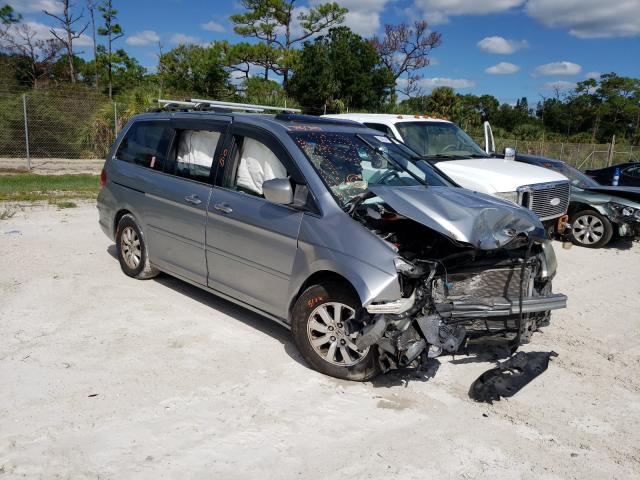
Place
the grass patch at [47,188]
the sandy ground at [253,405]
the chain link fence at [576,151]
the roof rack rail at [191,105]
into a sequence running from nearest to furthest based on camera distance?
the sandy ground at [253,405] → the roof rack rail at [191,105] → the grass patch at [47,188] → the chain link fence at [576,151]

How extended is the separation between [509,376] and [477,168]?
4461 mm

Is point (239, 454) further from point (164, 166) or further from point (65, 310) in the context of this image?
point (164, 166)

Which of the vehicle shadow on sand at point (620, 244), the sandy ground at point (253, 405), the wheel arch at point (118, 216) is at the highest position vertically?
the wheel arch at point (118, 216)

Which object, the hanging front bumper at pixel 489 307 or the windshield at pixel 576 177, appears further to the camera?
the windshield at pixel 576 177

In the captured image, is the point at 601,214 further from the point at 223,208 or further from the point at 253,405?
the point at 253,405

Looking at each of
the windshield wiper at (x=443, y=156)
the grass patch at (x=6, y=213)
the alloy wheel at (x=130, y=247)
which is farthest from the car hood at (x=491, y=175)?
the grass patch at (x=6, y=213)

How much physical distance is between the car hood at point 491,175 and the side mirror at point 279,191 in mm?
4172

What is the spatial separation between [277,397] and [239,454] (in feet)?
2.41

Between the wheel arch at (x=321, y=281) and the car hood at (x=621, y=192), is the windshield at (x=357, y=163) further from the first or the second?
the car hood at (x=621, y=192)

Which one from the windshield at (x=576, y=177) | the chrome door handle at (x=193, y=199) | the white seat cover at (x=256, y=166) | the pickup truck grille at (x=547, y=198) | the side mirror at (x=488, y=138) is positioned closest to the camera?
the white seat cover at (x=256, y=166)

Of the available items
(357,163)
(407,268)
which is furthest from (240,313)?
(407,268)

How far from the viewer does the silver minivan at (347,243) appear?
3965mm

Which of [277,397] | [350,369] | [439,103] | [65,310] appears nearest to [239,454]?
[277,397]

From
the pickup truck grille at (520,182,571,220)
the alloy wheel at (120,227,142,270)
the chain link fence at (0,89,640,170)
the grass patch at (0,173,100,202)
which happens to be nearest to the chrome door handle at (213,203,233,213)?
the alloy wheel at (120,227,142,270)
